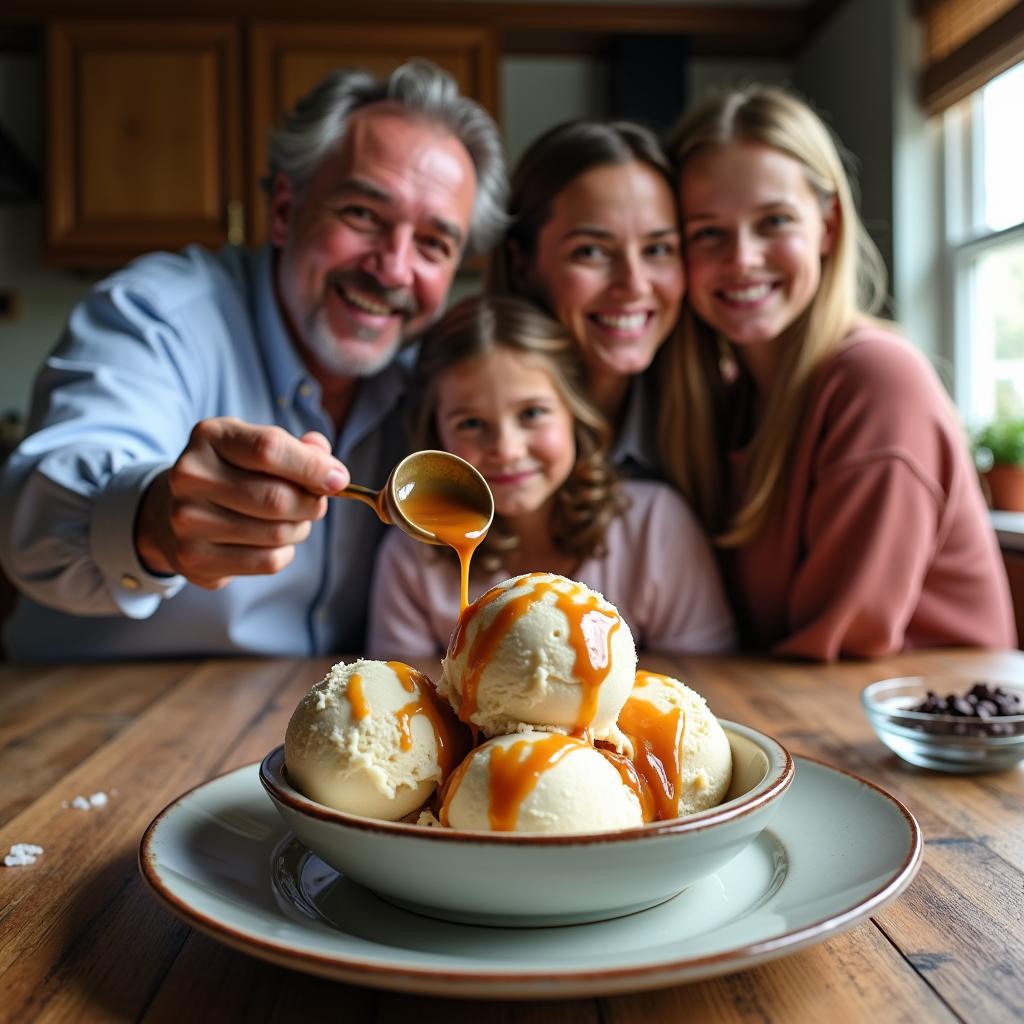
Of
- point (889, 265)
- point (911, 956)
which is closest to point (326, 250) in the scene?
point (911, 956)

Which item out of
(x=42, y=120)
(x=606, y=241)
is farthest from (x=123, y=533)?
(x=42, y=120)

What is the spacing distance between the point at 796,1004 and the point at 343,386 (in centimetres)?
169

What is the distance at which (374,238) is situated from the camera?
195cm

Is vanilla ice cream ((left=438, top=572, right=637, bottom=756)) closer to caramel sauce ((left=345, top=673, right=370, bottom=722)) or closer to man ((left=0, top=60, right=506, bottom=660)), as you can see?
caramel sauce ((left=345, top=673, right=370, bottom=722))

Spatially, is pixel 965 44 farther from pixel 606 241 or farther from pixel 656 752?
pixel 656 752

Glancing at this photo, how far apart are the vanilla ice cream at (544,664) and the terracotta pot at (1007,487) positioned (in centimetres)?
256

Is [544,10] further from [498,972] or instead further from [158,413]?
[498,972]

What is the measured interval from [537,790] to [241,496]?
0.52 meters

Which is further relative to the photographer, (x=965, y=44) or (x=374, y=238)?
(x=965, y=44)

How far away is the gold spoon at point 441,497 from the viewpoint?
1.04 m

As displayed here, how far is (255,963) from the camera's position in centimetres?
65

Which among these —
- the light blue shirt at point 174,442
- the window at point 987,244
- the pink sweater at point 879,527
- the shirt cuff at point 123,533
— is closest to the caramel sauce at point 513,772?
the shirt cuff at point 123,533

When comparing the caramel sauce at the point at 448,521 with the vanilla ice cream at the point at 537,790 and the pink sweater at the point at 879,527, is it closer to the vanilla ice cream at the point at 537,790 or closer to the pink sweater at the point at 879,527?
the vanilla ice cream at the point at 537,790

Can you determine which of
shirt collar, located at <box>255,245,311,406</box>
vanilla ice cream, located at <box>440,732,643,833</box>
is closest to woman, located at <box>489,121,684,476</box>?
shirt collar, located at <box>255,245,311,406</box>
